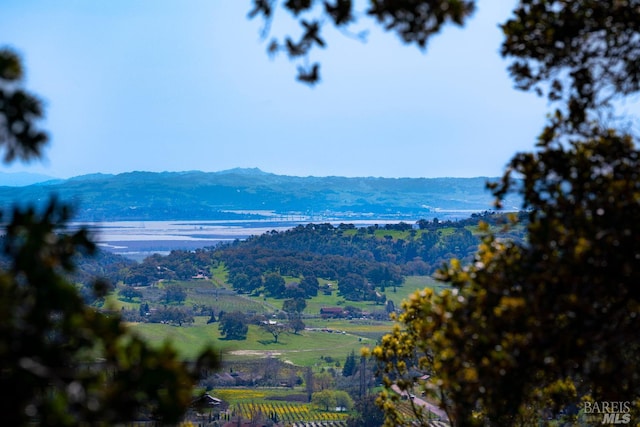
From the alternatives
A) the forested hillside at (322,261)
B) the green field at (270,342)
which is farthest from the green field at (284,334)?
the forested hillside at (322,261)

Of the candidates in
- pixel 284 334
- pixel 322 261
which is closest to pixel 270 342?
pixel 284 334

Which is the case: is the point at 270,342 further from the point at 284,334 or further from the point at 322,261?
the point at 322,261

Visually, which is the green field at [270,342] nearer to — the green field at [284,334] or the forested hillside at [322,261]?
the green field at [284,334]

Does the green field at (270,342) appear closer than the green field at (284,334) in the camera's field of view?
Yes

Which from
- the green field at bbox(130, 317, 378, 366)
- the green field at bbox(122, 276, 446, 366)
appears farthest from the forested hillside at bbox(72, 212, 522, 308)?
the green field at bbox(130, 317, 378, 366)

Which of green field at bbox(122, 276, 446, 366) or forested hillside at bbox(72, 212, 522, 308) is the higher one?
forested hillside at bbox(72, 212, 522, 308)

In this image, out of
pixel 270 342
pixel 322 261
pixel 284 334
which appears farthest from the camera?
pixel 322 261

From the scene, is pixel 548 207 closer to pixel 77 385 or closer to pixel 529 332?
pixel 529 332

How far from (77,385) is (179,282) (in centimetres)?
13199

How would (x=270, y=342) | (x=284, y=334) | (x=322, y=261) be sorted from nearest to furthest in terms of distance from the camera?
(x=270, y=342) → (x=284, y=334) → (x=322, y=261)

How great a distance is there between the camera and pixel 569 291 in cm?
458

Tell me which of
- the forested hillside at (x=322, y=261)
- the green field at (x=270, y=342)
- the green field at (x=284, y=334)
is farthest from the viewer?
the forested hillside at (x=322, y=261)

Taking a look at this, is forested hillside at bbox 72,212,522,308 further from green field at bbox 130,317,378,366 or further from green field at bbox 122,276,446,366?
green field at bbox 130,317,378,366

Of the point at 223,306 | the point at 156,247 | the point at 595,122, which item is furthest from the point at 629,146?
the point at 156,247
